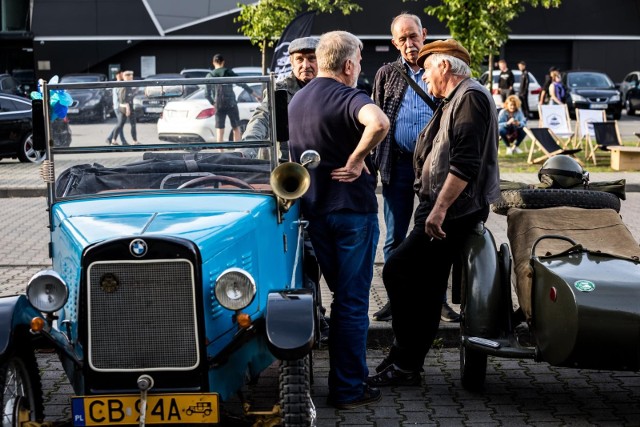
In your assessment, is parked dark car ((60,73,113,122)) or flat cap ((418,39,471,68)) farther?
flat cap ((418,39,471,68))

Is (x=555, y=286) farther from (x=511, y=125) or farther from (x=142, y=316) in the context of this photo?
(x=511, y=125)

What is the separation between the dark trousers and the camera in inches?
228

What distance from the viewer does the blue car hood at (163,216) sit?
14.7 feet

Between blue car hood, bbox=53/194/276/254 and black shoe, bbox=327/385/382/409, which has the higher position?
A: blue car hood, bbox=53/194/276/254

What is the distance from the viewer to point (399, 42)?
6.92 metres

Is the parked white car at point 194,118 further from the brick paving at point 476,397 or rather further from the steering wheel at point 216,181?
the brick paving at point 476,397

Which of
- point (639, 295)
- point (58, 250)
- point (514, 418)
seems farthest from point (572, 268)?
point (58, 250)

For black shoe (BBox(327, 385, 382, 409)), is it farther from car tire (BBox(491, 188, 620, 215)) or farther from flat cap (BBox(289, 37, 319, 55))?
flat cap (BBox(289, 37, 319, 55))

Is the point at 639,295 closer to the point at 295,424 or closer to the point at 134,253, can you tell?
the point at 295,424

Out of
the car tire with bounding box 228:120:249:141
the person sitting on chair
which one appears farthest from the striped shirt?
the person sitting on chair

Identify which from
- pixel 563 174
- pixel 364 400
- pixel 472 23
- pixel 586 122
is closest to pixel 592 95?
pixel 586 122

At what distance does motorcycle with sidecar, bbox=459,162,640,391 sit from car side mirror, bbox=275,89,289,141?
120 cm

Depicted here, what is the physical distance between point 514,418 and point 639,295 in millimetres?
986

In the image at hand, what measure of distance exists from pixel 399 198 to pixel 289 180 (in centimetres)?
197
